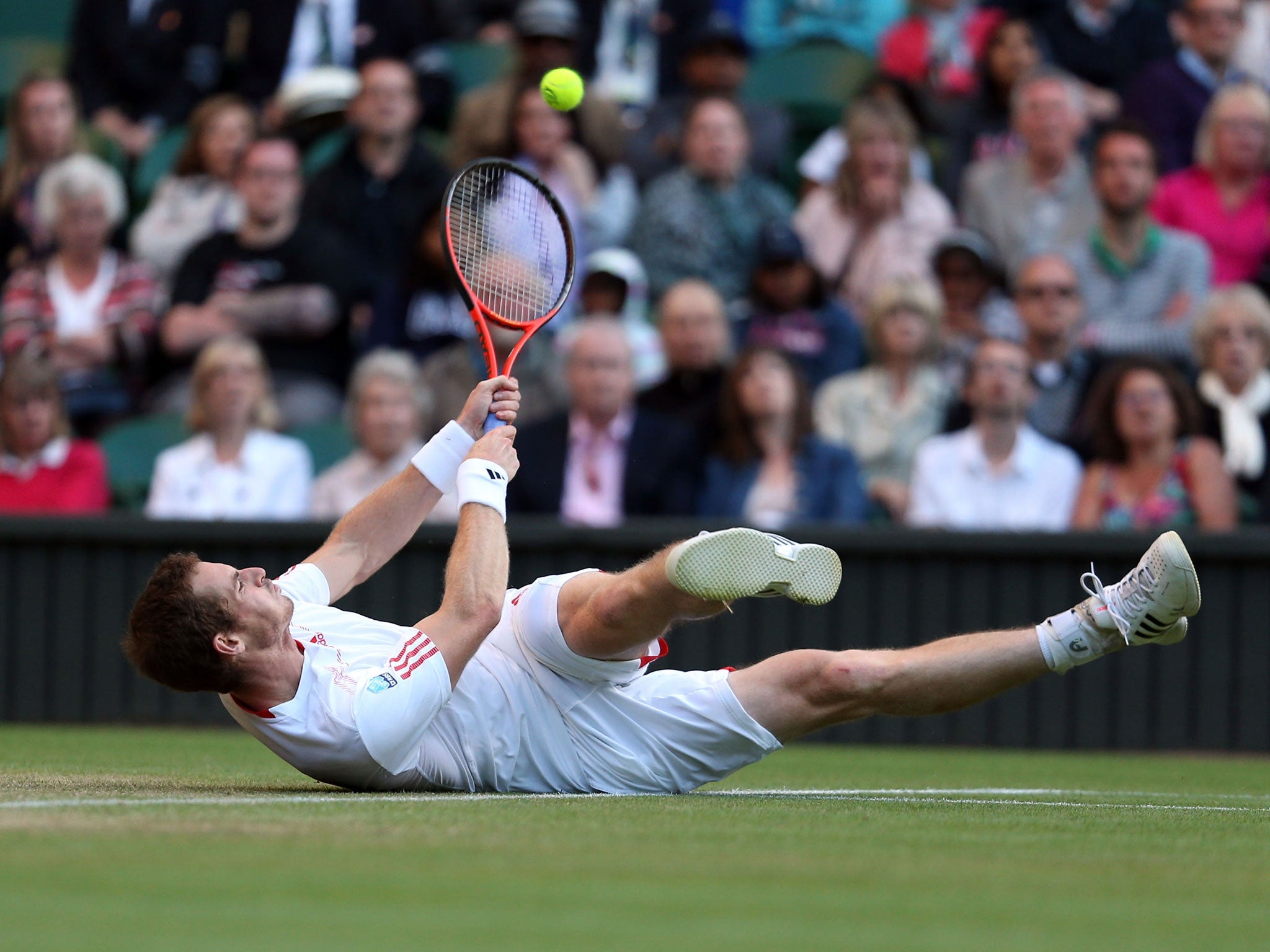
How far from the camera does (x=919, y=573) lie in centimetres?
893

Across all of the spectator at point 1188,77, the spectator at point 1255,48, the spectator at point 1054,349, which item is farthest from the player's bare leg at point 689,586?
the spectator at point 1255,48

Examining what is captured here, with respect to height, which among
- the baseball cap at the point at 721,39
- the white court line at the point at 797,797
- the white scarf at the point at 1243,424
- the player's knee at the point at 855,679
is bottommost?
the white court line at the point at 797,797

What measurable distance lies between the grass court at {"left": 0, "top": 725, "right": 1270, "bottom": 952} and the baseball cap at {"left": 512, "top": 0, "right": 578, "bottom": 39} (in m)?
6.45

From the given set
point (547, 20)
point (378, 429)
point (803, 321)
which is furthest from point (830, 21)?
point (378, 429)

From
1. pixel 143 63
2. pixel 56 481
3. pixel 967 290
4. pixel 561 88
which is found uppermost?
pixel 143 63

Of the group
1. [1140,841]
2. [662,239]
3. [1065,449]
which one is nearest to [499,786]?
[1140,841]

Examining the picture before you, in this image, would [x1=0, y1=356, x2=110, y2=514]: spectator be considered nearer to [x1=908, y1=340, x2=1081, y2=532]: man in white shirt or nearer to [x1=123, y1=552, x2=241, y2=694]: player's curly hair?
[x1=908, y1=340, x2=1081, y2=532]: man in white shirt

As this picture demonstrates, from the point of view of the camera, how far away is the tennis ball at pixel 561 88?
5.86m

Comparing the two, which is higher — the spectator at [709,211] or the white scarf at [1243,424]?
the spectator at [709,211]

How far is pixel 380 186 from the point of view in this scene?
11.0m

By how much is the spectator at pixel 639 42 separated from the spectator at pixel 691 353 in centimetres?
297

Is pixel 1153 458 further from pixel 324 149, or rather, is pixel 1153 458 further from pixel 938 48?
pixel 324 149

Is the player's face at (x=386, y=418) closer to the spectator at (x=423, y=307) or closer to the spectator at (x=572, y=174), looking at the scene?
the spectator at (x=423, y=307)

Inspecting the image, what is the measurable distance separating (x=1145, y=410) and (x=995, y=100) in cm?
311
